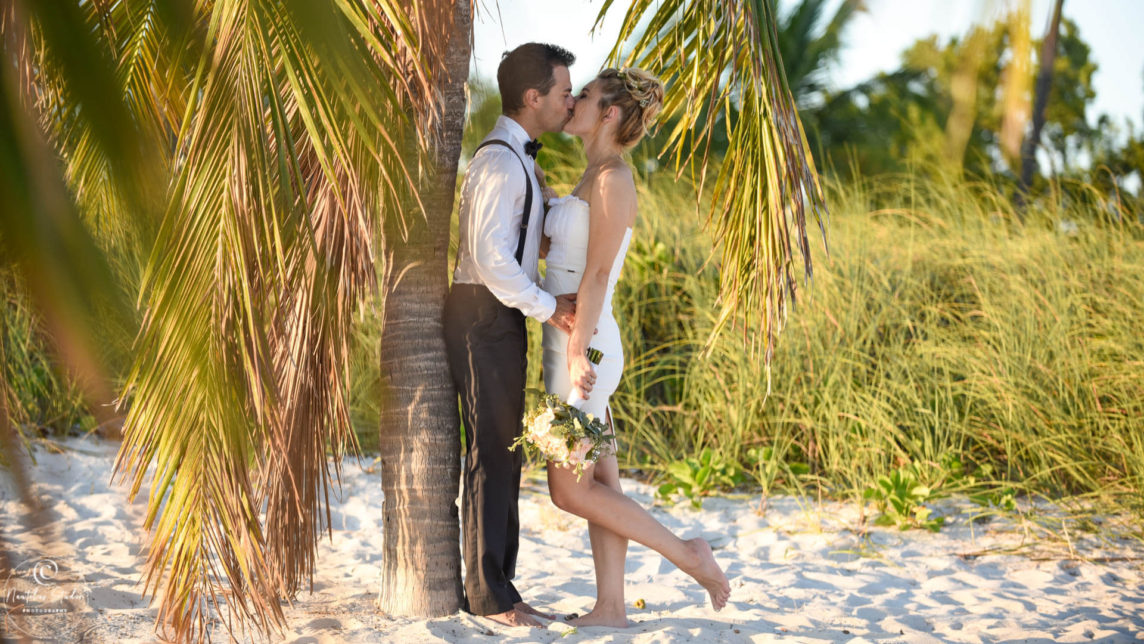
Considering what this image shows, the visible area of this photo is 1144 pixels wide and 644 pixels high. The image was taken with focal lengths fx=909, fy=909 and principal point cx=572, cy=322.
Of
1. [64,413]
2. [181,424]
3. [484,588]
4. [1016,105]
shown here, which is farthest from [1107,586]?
[64,413]

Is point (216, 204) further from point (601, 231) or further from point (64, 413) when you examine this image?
point (64, 413)

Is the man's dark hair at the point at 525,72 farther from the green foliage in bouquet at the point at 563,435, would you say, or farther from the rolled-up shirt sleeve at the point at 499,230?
the green foliage in bouquet at the point at 563,435

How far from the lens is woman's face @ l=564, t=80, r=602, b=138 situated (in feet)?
10.4

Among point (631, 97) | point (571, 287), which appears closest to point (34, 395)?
point (571, 287)

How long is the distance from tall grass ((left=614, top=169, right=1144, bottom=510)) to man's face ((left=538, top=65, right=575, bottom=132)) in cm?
189

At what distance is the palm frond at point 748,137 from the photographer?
9.01ft

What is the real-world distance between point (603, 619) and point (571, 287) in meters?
1.20

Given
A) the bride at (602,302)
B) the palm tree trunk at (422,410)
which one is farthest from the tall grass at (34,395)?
the bride at (602,302)

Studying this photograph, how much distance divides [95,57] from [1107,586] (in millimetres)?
4627

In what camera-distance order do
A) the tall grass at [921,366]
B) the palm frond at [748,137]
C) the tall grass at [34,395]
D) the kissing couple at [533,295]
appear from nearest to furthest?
the palm frond at [748,137] < the kissing couple at [533,295] < the tall grass at [921,366] < the tall grass at [34,395]

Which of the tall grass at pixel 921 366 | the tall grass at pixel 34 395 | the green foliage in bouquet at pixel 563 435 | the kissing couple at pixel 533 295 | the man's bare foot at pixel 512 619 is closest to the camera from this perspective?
the green foliage in bouquet at pixel 563 435

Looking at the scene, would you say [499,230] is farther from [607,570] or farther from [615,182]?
[607,570]

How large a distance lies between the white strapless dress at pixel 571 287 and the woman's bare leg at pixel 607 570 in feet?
0.81

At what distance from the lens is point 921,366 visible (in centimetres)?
529
